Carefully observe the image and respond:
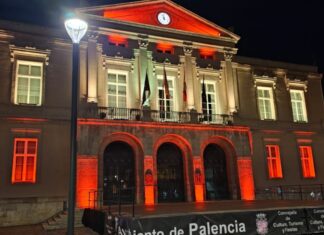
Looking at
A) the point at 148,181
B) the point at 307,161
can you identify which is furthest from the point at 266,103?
the point at 148,181

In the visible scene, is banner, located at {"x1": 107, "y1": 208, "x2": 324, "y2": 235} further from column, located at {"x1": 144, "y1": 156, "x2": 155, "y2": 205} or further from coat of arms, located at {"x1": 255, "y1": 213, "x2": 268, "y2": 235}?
column, located at {"x1": 144, "y1": 156, "x2": 155, "y2": 205}

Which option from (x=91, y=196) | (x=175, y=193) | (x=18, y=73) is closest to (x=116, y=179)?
(x=91, y=196)

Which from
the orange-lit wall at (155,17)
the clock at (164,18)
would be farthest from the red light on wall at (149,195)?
the clock at (164,18)

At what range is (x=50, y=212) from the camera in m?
16.0

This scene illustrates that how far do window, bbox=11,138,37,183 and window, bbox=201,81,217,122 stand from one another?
396 inches

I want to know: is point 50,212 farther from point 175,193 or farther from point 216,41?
point 216,41

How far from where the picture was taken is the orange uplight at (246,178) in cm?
1964

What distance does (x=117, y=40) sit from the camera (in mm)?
19688

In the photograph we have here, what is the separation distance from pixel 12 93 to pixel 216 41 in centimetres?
1287

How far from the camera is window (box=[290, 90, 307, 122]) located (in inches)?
928

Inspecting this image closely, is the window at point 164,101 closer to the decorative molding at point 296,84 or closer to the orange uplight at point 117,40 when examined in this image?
the orange uplight at point 117,40

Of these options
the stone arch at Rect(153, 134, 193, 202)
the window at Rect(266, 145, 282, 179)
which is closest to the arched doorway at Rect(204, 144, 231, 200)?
the stone arch at Rect(153, 134, 193, 202)

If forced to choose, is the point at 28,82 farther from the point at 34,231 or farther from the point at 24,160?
the point at 34,231

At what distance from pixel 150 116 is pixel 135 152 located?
223 centimetres
